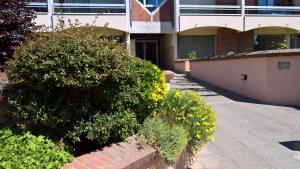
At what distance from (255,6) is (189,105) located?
20182mm

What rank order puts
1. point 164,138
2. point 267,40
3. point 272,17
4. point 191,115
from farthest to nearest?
1. point 267,40
2. point 272,17
3. point 191,115
4. point 164,138

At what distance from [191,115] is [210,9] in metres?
19.6

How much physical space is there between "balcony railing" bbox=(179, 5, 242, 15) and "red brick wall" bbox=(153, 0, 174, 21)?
2.35 ft

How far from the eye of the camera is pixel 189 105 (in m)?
5.88

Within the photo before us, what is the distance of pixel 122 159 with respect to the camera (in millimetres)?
4180

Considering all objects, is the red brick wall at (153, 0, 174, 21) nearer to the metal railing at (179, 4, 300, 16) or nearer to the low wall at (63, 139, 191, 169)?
the metal railing at (179, 4, 300, 16)

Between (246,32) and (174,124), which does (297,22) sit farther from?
(174,124)

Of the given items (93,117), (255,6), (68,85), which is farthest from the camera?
(255,6)

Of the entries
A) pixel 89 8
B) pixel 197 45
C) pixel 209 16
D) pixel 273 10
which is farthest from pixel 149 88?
pixel 273 10

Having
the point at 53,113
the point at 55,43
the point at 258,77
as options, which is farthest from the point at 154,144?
the point at 258,77

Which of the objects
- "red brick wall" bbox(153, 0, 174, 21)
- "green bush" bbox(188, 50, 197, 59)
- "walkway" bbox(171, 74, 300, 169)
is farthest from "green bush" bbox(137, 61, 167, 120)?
"red brick wall" bbox(153, 0, 174, 21)

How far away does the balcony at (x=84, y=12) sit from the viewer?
19.2 meters

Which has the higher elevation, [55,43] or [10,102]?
[55,43]

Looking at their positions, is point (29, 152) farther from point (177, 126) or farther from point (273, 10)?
point (273, 10)
